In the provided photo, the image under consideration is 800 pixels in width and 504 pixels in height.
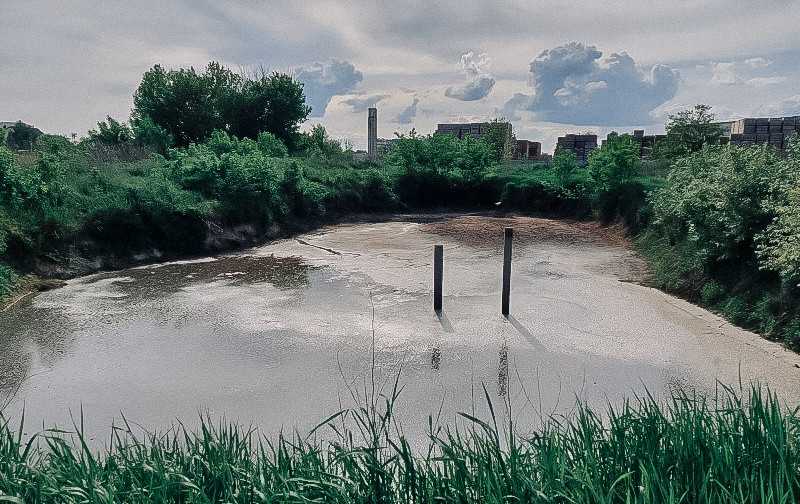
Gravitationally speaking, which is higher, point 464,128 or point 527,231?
point 464,128

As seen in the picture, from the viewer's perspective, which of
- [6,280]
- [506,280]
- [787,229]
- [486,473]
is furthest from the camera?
[6,280]

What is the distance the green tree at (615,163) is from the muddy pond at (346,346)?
7.99m

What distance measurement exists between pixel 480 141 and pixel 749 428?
26.7m

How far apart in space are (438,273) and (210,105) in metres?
28.1

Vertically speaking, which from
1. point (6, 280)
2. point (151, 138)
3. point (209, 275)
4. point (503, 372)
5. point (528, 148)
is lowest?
point (503, 372)

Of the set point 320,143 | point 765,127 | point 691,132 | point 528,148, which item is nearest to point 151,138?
point 320,143

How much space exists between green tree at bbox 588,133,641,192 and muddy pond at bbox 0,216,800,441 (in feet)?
26.2

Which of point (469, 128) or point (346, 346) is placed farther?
point (469, 128)

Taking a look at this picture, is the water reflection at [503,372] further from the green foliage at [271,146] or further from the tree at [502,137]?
the tree at [502,137]

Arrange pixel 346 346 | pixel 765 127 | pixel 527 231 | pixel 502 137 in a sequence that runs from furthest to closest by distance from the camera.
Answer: pixel 502 137, pixel 765 127, pixel 527 231, pixel 346 346

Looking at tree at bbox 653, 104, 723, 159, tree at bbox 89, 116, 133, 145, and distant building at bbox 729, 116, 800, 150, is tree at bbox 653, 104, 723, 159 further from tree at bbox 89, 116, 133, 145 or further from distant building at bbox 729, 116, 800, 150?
tree at bbox 89, 116, 133, 145

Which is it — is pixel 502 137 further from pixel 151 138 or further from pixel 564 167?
pixel 151 138

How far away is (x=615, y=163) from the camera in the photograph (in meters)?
20.6

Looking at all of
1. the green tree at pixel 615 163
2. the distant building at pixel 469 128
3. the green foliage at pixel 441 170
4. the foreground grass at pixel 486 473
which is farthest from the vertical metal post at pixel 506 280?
the distant building at pixel 469 128
